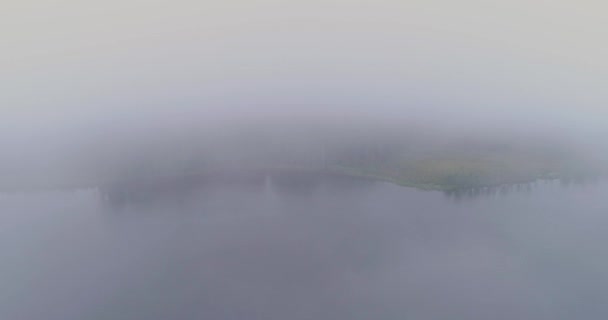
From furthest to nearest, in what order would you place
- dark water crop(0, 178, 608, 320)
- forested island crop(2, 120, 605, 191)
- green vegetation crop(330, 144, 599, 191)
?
1. forested island crop(2, 120, 605, 191)
2. green vegetation crop(330, 144, 599, 191)
3. dark water crop(0, 178, 608, 320)

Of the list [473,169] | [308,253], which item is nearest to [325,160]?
[473,169]

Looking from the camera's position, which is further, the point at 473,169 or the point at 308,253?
the point at 473,169

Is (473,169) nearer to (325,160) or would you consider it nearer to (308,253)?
(325,160)

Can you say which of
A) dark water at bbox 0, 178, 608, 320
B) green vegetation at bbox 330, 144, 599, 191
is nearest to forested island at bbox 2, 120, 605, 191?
green vegetation at bbox 330, 144, 599, 191

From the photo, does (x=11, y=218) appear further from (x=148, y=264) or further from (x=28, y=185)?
(x=148, y=264)

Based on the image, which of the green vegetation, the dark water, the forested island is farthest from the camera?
the forested island

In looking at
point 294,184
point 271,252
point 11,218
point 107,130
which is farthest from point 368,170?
point 107,130

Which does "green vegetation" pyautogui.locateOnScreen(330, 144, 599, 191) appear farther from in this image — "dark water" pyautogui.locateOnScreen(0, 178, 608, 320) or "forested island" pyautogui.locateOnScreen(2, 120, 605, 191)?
"dark water" pyautogui.locateOnScreen(0, 178, 608, 320)

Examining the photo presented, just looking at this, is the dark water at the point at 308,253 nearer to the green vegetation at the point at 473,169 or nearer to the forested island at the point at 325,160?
the green vegetation at the point at 473,169

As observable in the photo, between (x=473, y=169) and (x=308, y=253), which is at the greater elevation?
(x=473, y=169)
